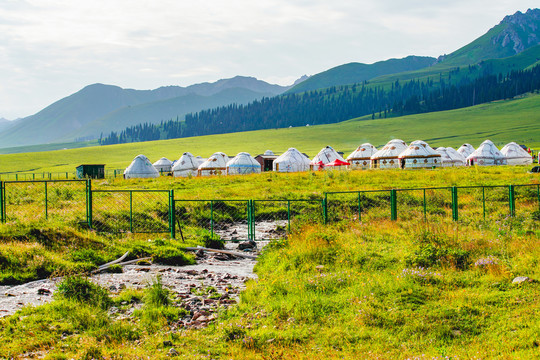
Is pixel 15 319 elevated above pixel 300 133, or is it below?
below

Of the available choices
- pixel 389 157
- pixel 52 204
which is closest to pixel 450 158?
pixel 389 157

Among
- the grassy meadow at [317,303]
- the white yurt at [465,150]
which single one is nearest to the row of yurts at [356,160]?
the white yurt at [465,150]

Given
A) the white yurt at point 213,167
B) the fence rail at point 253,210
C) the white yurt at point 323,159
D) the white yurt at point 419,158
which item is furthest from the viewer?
the white yurt at point 323,159

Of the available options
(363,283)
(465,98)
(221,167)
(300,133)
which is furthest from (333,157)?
(465,98)

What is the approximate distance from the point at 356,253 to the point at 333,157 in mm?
55664

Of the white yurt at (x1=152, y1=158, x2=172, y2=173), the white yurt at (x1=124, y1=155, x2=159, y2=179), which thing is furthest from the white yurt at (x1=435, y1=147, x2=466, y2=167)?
the white yurt at (x1=152, y1=158, x2=172, y2=173)

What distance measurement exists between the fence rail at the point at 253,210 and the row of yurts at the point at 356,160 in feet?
103

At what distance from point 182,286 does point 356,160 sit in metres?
59.4

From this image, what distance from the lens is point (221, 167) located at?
63000 mm

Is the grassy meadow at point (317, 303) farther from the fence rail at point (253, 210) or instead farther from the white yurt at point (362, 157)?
the white yurt at point (362, 157)

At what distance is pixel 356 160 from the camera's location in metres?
67.5

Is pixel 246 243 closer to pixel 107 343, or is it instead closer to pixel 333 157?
pixel 107 343

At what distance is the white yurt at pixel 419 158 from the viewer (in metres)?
58.4

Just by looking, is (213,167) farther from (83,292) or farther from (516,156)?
(83,292)
